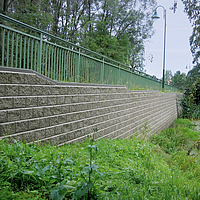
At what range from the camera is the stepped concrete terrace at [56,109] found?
330 centimetres

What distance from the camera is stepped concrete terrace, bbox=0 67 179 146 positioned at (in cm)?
330

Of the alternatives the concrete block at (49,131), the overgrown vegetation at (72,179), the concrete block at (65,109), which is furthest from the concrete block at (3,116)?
the concrete block at (65,109)

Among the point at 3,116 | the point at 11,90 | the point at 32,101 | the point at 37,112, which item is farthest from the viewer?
the point at 37,112

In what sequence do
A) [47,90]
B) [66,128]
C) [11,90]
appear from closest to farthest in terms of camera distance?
[11,90]
[47,90]
[66,128]

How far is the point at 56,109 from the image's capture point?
431cm

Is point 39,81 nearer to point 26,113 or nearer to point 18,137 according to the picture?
point 26,113

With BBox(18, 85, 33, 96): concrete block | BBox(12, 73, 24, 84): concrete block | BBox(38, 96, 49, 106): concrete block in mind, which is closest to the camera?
BBox(12, 73, 24, 84): concrete block

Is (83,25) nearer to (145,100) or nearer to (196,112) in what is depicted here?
(145,100)

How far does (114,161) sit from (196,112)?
18.2 metres

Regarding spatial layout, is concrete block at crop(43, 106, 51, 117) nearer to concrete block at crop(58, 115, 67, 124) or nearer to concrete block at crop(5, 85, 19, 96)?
concrete block at crop(58, 115, 67, 124)

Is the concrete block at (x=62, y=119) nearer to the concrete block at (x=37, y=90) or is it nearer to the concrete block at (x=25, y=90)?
the concrete block at (x=37, y=90)

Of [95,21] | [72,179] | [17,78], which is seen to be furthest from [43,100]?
[95,21]

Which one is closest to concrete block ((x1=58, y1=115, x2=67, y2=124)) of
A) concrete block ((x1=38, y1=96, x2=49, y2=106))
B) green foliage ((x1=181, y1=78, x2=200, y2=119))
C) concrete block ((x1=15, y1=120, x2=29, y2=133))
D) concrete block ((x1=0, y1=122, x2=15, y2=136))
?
concrete block ((x1=38, y1=96, x2=49, y2=106))

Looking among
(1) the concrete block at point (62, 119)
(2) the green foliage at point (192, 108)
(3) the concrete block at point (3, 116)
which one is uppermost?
(3) the concrete block at point (3, 116)
